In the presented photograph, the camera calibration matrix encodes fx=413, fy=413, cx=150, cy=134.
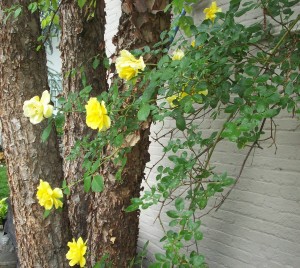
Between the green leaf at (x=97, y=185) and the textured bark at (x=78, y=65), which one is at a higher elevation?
the textured bark at (x=78, y=65)

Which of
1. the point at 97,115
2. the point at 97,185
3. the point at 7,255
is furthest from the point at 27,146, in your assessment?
the point at 7,255

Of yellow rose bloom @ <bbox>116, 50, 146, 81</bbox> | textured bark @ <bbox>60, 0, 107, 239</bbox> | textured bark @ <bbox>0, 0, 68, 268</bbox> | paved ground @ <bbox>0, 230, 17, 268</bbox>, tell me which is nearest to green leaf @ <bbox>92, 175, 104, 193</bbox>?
yellow rose bloom @ <bbox>116, 50, 146, 81</bbox>

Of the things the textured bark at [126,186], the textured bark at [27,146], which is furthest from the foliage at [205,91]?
the textured bark at [27,146]

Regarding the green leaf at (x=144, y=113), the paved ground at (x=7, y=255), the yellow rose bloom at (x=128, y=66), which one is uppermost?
the yellow rose bloom at (x=128, y=66)

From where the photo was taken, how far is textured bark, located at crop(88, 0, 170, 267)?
2.03 meters

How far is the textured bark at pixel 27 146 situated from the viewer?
2357mm

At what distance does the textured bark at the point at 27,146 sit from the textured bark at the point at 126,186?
11.5 inches

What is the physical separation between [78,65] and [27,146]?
62 cm

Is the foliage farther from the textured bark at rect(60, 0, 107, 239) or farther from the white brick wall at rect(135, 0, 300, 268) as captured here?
the textured bark at rect(60, 0, 107, 239)

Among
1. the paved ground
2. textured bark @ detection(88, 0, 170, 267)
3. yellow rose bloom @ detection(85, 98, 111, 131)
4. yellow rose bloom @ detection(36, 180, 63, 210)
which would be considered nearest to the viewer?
yellow rose bloom @ detection(85, 98, 111, 131)

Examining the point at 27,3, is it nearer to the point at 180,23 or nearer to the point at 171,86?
the point at 180,23

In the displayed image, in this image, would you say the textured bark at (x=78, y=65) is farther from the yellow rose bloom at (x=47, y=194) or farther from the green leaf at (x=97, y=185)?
the green leaf at (x=97, y=185)

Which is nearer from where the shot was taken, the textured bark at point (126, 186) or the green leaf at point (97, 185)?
the green leaf at point (97, 185)

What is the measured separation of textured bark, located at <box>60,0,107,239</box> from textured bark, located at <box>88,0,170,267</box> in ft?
1.28
